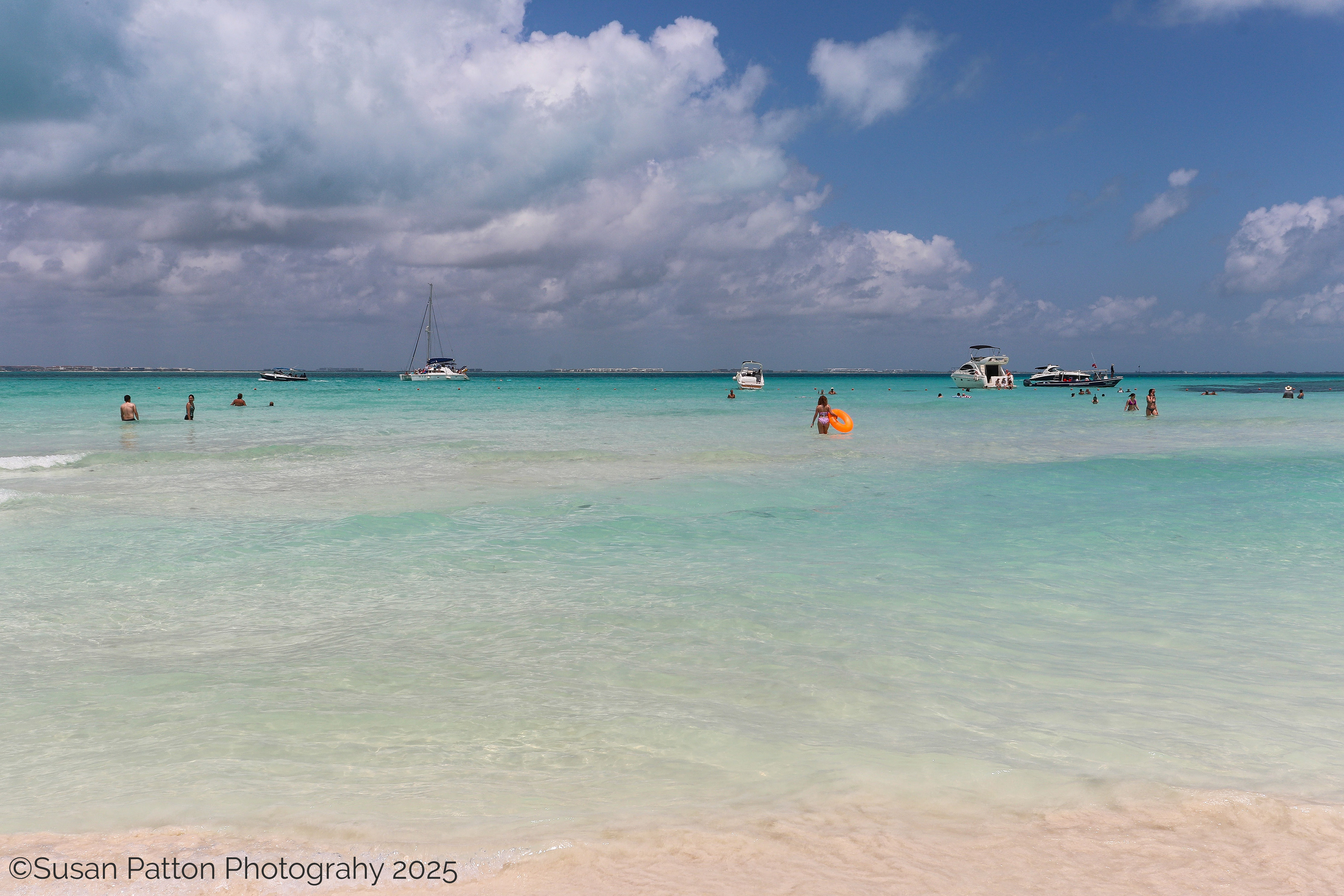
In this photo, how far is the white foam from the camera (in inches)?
889

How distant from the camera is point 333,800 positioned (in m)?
4.89

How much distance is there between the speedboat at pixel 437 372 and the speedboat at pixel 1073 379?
296 feet

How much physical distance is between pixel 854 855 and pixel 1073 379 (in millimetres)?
112217

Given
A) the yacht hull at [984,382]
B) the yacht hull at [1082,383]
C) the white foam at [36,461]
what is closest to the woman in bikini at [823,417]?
the white foam at [36,461]

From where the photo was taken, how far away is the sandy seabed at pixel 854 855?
3990 millimetres

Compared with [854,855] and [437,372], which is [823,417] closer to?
[854,855]

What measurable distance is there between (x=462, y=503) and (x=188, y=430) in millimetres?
26410

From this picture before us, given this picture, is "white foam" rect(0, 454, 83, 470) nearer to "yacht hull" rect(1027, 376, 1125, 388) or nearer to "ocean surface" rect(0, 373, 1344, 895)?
"ocean surface" rect(0, 373, 1344, 895)

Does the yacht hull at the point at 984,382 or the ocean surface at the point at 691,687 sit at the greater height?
the yacht hull at the point at 984,382

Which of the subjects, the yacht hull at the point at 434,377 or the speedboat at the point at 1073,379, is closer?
the speedboat at the point at 1073,379

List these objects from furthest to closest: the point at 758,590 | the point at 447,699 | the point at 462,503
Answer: the point at 462,503
the point at 758,590
the point at 447,699

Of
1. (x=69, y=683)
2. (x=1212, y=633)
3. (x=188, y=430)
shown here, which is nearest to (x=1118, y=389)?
(x=188, y=430)

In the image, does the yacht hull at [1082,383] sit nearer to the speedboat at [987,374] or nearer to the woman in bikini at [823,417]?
the speedboat at [987,374]

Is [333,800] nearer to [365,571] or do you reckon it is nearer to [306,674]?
[306,674]
